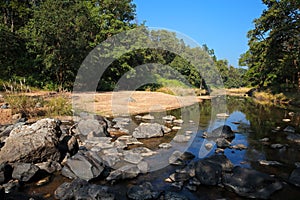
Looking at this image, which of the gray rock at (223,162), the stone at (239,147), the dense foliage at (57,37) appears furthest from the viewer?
the dense foliage at (57,37)

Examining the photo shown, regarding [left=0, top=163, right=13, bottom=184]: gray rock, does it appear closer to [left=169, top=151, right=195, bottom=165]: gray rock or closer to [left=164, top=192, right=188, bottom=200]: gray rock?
[left=164, top=192, right=188, bottom=200]: gray rock

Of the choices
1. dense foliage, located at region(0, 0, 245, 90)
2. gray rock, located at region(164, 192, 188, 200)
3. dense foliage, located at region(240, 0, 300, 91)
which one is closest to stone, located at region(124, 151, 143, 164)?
gray rock, located at region(164, 192, 188, 200)

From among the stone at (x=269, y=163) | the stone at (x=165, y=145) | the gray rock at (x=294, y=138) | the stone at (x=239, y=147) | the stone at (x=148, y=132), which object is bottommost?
the stone at (x=269, y=163)

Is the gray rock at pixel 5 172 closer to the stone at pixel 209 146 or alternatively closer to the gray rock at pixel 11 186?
the gray rock at pixel 11 186

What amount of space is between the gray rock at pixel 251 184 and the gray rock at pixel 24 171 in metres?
4.47

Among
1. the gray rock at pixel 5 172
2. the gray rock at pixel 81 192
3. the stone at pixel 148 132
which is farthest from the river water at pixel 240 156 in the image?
the gray rock at pixel 5 172

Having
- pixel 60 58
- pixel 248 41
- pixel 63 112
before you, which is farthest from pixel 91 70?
pixel 248 41

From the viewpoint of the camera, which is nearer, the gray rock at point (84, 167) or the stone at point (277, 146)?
the gray rock at point (84, 167)

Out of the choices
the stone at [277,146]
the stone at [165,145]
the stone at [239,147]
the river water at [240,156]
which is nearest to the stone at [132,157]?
the river water at [240,156]

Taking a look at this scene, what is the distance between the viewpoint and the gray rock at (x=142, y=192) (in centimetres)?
500

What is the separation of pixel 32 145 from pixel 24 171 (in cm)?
88

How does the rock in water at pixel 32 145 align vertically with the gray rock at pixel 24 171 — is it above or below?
above

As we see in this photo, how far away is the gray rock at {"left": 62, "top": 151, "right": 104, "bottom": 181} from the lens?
589 centimetres

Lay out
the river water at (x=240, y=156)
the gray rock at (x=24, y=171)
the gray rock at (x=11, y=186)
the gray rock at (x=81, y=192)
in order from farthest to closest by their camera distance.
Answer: the gray rock at (x=24, y=171), the river water at (x=240, y=156), the gray rock at (x=11, y=186), the gray rock at (x=81, y=192)
